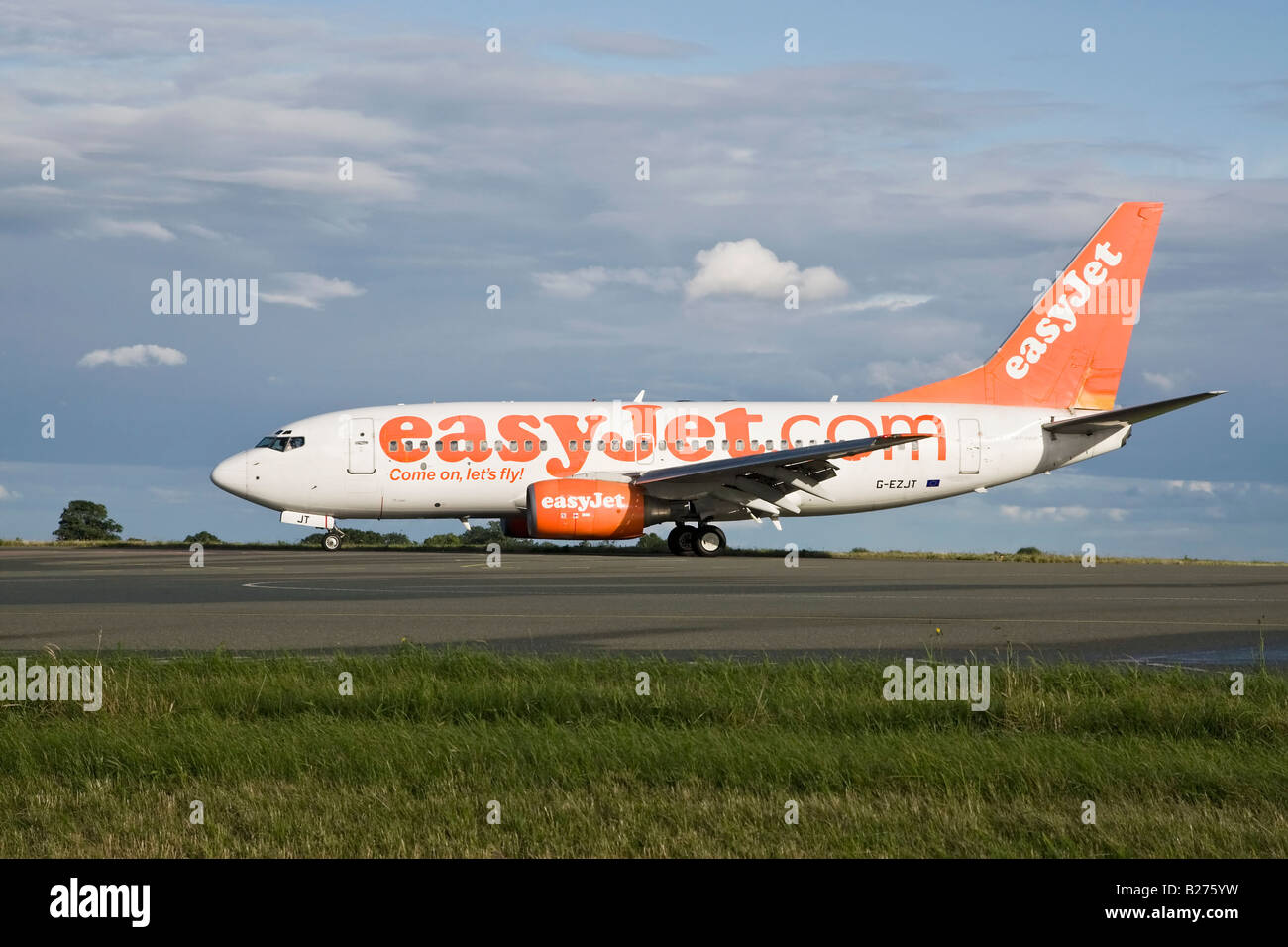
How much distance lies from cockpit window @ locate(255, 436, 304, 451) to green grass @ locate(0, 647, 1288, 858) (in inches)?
980

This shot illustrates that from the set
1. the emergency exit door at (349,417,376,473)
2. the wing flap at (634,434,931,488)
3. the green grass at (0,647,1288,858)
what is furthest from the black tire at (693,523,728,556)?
the green grass at (0,647,1288,858)

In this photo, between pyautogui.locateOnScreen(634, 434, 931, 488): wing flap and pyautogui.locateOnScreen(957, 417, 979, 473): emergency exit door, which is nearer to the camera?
pyautogui.locateOnScreen(634, 434, 931, 488): wing flap

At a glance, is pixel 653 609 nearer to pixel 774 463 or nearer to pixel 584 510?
pixel 584 510

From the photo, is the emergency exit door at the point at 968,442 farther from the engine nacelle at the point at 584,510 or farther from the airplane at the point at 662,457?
the engine nacelle at the point at 584,510

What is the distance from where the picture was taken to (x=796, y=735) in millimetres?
8383

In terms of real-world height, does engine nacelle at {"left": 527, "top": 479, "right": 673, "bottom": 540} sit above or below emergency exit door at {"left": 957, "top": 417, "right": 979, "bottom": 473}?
below

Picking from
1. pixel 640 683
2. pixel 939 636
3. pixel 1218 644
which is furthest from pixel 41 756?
pixel 1218 644

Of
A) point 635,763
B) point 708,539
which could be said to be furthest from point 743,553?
point 635,763

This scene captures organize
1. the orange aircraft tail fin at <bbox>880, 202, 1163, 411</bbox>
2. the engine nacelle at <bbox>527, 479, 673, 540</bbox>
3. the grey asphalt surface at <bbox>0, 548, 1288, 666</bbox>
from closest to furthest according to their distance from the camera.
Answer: the grey asphalt surface at <bbox>0, 548, 1288, 666</bbox> → the engine nacelle at <bbox>527, 479, 673, 540</bbox> → the orange aircraft tail fin at <bbox>880, 202, 1163, 411</bbox>

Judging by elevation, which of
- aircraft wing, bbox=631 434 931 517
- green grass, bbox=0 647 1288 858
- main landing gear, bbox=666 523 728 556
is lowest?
green grass, bbox=0 647 1288 858

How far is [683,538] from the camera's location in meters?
34.8

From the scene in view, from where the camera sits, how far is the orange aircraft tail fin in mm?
37844

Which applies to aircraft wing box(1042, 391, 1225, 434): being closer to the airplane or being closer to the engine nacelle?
the airplane
